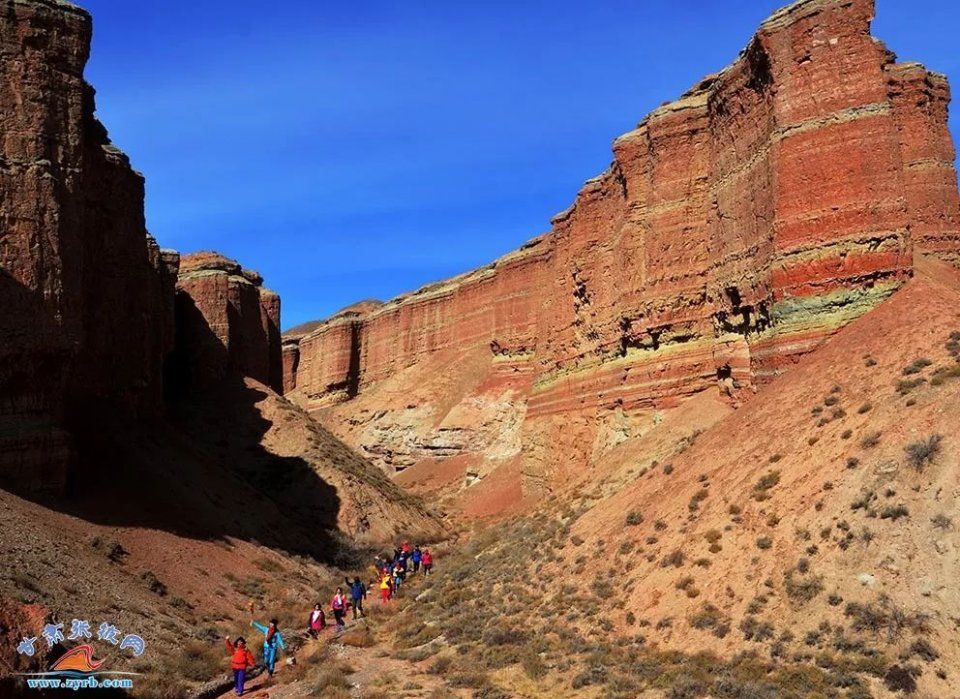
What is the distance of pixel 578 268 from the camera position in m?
36.1

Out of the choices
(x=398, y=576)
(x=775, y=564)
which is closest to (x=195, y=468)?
(x=398, y=576)

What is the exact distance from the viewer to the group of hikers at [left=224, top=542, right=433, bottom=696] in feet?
50.7

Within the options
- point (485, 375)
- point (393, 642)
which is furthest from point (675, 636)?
point (485, 375)

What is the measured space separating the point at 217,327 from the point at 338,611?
28.2 metres

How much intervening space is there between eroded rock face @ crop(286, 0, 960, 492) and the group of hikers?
30.2 ft

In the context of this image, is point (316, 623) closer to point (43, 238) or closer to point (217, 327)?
point (43, 238)

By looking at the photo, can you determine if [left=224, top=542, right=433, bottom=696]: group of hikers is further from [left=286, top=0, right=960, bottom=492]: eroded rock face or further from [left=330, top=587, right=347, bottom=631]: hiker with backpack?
[left=286, top=0, right=960, bottom=492]: eroded rock face

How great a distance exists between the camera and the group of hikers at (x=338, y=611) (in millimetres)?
15461

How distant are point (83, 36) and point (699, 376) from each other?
76.0ft

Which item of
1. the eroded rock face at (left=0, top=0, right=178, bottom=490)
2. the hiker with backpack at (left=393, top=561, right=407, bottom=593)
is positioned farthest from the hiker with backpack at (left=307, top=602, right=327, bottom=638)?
the eroded rock face at (left=0, top=0, right=178, bottom=490)

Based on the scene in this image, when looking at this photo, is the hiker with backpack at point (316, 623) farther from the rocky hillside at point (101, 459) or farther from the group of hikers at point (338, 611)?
the rocky hillside at point (101, 459)

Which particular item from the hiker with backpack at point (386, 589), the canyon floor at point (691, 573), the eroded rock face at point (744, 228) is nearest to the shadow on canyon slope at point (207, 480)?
the canyon floor at point (691, 573)

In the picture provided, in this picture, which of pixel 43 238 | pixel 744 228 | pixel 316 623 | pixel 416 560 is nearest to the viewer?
pixel 316 623

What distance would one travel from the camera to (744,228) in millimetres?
25094
